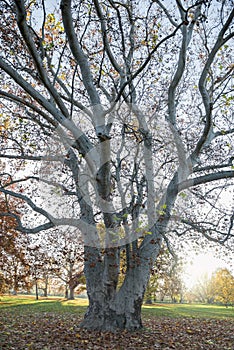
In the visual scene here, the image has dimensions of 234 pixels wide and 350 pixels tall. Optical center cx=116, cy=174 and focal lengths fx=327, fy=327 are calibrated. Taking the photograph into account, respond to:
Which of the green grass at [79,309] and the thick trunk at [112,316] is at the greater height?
the thick trunk at [112,316]

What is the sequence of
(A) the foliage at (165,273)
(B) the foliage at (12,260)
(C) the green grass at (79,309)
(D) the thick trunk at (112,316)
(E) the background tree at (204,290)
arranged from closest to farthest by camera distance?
(D) the thick trunk at (112,316)
(A) the foliage at (165,273)
(B) the foliage at (12,260)
(C) the green grass at (79,309)
(E) the background tree at (204,290)

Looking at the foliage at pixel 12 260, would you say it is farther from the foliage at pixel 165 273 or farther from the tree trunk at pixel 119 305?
the foliage at pixel 165 273

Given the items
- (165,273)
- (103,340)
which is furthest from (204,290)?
(103,340)

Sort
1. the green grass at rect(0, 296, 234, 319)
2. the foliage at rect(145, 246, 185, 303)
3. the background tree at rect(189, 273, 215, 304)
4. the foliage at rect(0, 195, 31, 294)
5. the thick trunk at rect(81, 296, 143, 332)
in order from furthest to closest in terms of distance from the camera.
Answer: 1. the background tree at rect(189, 273, 215, 304)
2. the green grass at rect(0, 296, 234, 319)
3. the foliage at rect(0, 195, 31, 294)
4. the foliage at rect(145, 246, 185, 303)
5. the thick trunk at rect(81, 296, 143, 332)

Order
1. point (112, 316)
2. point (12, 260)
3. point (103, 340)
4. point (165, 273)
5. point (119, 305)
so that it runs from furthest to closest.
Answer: point (12, 260), point (165, 273), point (119, 305), point (112, 316), point (103, 340)

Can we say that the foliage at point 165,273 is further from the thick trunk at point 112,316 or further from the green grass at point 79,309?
the green grass at point 79,309

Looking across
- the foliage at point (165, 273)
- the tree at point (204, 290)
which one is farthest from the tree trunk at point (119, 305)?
the tree at point (204, 290)

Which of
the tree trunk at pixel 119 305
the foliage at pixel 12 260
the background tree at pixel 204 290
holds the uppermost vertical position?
the foliage at pixel 12 260

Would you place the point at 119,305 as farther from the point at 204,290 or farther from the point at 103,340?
the point at 204,290

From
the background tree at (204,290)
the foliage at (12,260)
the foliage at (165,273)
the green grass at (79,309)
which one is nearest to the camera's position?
the foliage at (165,273)

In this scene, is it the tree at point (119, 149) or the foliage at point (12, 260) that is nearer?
the tree at point (119, 149)

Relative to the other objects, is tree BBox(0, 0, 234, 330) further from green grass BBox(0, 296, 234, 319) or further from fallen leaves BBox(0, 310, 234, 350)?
green grass BBox(0, 296, 234, 319)

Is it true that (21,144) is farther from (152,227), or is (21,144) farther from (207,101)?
(207,101)

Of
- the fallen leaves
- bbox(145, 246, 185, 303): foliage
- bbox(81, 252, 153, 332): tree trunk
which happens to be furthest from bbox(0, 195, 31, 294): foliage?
bbox(145, 246, 185, 303): foliage
